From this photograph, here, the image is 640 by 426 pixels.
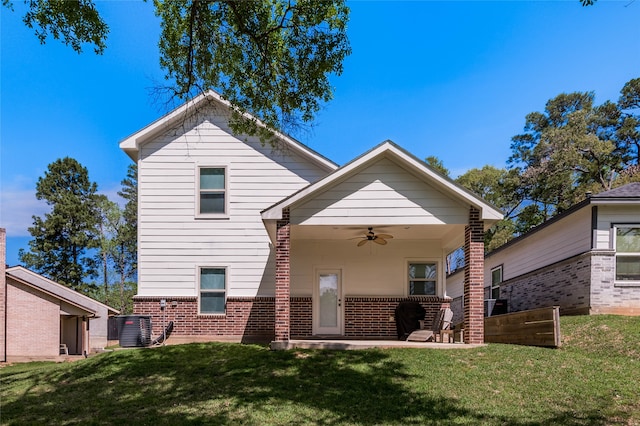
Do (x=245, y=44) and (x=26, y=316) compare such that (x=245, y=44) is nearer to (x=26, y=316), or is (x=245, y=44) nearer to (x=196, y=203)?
(x=196, y=203)

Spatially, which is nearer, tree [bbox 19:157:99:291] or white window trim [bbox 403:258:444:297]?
white window trim [bbox 403:258:444:297]

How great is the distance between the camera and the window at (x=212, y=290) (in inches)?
507

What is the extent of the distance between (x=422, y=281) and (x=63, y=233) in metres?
40.6

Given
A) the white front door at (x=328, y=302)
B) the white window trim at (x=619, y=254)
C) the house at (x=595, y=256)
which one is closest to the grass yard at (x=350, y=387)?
the house at (x=595, y=256)

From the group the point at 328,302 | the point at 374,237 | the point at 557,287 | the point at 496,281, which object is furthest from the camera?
the point at 496,281

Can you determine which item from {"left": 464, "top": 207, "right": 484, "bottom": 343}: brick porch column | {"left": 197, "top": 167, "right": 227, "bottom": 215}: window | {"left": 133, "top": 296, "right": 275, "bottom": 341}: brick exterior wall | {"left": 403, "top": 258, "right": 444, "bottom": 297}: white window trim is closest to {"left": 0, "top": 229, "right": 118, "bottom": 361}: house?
{"left": 133, "top": 296, "right": 275, "bottom": 341}: brick exterior wall

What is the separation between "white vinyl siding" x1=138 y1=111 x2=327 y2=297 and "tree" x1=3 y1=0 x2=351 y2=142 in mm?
3431

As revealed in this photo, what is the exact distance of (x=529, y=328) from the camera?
33.6 ft

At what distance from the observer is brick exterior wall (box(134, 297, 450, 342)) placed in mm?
12680

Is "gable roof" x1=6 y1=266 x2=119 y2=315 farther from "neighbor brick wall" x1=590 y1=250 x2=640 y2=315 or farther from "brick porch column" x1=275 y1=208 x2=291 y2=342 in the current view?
"neighbor brick wall" x1=590 y1=250 x2=640 y2=315

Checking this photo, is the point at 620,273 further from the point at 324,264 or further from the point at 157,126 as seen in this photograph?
the point at 157,126

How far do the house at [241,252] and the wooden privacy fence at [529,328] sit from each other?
1641 millimetres

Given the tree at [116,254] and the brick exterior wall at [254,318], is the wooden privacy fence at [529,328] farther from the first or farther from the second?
the tree at [116,254]

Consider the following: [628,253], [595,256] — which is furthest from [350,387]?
[628,253]
